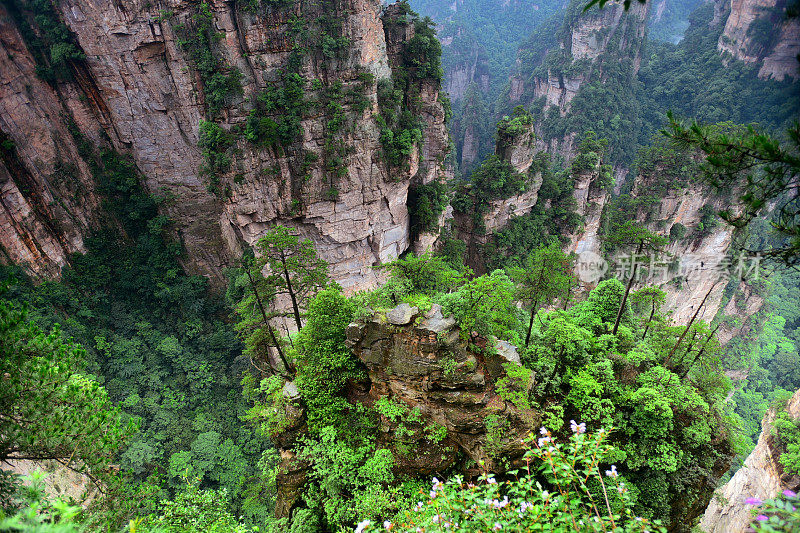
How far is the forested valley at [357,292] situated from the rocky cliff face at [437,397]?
0.07 metres

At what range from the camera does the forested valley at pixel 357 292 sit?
5.84 m

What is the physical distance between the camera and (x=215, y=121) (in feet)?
64.6

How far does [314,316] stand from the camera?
35.8 feet

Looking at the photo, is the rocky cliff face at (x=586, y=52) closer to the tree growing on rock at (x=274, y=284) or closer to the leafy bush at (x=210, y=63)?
the leafy bush at (x=210, y=63)

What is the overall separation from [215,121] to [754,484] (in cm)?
2932

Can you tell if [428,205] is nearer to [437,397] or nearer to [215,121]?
[215,121]

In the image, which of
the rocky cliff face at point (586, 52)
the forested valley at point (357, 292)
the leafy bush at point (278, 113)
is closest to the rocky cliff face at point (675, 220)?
Answer: the forested valley at point (357, 292)

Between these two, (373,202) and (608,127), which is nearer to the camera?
(373,202)

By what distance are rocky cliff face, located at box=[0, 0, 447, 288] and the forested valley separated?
0.44 feet

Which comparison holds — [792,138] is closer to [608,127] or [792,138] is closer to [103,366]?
[103,366]

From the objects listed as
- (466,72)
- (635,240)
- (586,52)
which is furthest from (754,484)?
(466,72)

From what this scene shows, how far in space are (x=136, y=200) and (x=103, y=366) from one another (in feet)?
32.5

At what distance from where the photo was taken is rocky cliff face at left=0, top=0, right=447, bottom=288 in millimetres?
18938

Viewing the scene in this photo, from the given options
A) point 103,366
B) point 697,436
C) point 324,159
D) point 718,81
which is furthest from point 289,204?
point 718,81
